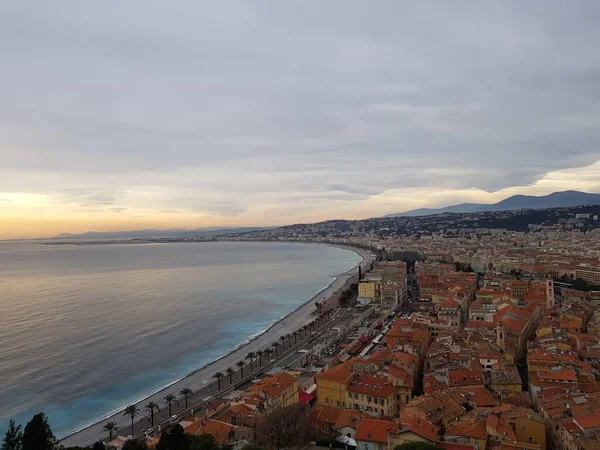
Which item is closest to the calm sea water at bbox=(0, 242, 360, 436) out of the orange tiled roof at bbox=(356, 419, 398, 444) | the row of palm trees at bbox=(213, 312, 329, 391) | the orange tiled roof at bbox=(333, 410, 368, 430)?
the row of palm trees at bbox=(213, 312, 329, 391)

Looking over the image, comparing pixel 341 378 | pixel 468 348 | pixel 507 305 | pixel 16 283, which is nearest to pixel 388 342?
pixel 468 348

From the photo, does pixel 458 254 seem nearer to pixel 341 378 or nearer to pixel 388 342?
pixel 388 342

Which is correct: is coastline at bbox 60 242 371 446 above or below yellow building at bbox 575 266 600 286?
below

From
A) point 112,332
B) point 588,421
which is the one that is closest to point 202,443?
point 588,421

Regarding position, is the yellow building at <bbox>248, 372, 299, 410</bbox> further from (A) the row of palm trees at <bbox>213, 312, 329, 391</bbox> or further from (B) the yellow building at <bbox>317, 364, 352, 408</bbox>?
(A) the row of palm trees at <bbox>213, 312, 329, 391</bbox>

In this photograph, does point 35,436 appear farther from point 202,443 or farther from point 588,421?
point 588,421

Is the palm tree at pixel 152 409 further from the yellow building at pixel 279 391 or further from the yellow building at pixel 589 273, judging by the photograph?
the yellow building at pixel 589 273

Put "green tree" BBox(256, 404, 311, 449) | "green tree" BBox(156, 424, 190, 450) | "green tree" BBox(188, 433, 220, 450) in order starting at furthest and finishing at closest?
1. "green tree" BBox(256, 404, 311, 449)
2. "green tree" BBox(156, 424, 190, 450)
3. "green tree" BBox(188, 433, 220, 450)
